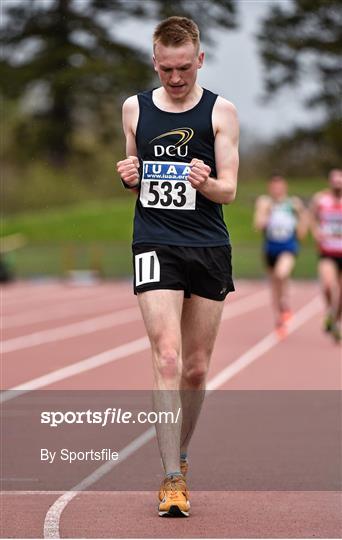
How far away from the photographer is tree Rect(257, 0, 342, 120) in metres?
56.3

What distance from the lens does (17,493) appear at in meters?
6.45

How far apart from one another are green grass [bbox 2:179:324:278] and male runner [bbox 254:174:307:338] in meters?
21.5

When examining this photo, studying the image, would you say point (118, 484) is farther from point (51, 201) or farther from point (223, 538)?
point (51, 201)

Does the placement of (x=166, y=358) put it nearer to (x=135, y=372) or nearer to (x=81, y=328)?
(x=135, y=372)

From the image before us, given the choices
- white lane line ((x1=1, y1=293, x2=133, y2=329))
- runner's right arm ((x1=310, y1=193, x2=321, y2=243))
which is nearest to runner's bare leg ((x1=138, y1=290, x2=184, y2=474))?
runner's right arm ((x1=310, y1=193, x2=321, y2=243))

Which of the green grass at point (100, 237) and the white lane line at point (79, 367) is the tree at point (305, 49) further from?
A: the white lane line at point (79, 367)

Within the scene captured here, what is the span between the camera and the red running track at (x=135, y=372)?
5680 millimetres

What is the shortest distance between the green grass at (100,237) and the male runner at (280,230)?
2151 cm

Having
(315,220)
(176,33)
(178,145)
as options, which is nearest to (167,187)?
(178,145)

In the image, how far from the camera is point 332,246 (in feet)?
52.9

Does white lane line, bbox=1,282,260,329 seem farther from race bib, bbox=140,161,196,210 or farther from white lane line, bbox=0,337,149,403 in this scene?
race bib, bbox=140,161,196,210

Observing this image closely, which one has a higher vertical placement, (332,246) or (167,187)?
(332,246)

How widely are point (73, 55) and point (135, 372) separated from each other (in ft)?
131

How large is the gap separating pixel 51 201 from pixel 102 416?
192 ft
